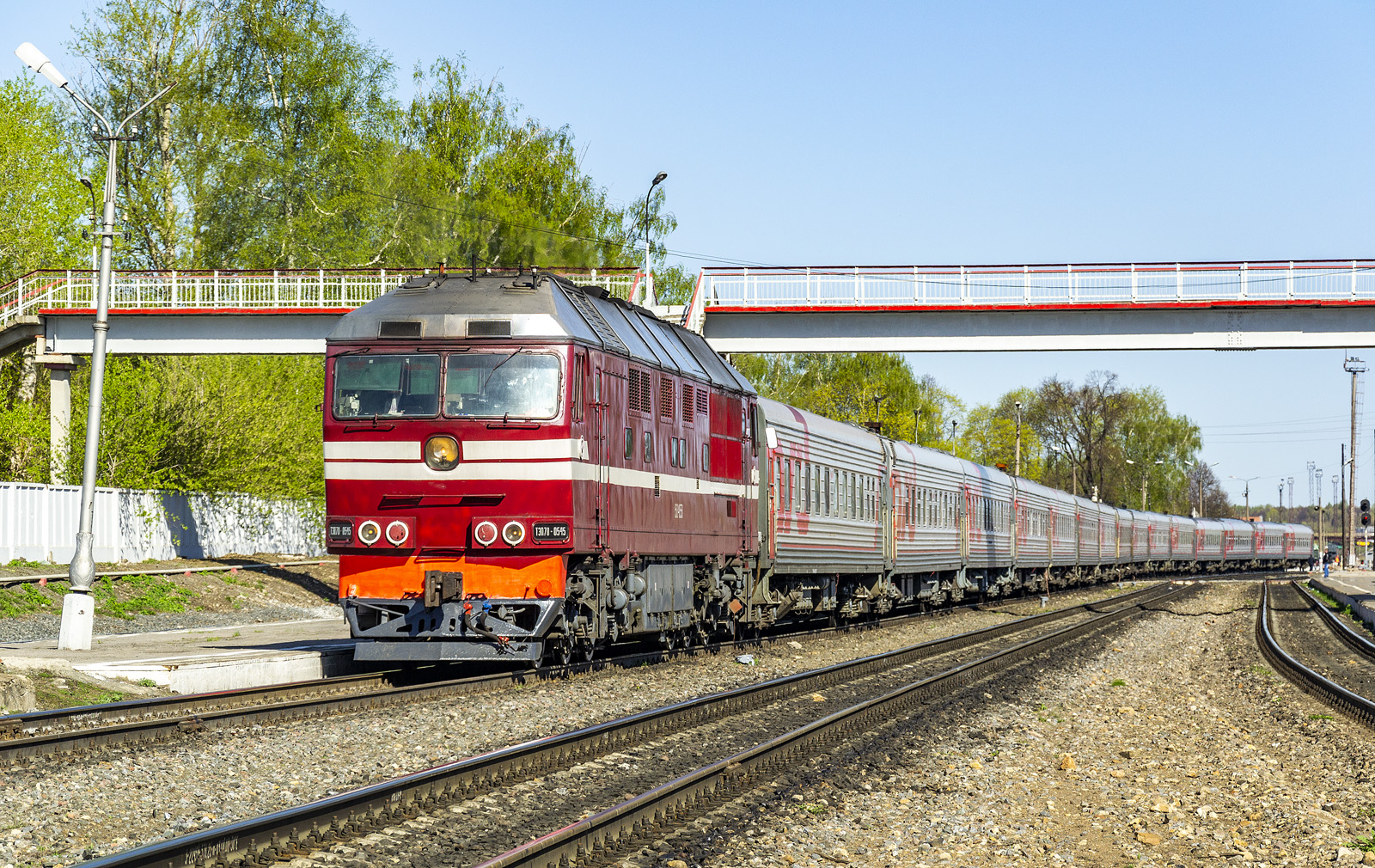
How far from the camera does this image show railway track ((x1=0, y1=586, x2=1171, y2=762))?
408 inches

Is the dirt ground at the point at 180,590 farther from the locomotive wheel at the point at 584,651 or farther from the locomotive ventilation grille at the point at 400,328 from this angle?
the locomotive ventilation grille at the point at 400,328

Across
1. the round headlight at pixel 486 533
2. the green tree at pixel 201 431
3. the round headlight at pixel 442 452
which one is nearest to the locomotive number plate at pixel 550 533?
the round headlight at pixel 486 533

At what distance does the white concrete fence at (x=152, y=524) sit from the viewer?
29.1 meters

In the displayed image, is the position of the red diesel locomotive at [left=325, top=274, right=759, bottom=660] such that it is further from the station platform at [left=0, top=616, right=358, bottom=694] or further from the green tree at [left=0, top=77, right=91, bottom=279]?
the green tree at [left=0, top=77, right=91, bottom=279]

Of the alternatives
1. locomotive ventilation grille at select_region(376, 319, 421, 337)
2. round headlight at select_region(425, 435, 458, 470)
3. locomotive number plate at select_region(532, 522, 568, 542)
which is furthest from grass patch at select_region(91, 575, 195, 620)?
locomotive number plate at select_region(532, 522, 568, 542)

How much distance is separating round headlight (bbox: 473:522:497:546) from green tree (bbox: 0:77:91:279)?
116ft

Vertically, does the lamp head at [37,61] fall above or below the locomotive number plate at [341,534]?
above

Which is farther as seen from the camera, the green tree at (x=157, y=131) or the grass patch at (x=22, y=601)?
the green tree at (x=157, y=131)

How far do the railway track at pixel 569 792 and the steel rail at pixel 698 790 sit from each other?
0.01 meters

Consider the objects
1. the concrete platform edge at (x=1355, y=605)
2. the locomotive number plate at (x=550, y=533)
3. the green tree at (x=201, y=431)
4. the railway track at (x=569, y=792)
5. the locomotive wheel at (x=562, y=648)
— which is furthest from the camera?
the green tree at (x=201, y=431)

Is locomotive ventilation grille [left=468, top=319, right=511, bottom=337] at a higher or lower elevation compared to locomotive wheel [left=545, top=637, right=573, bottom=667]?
higher

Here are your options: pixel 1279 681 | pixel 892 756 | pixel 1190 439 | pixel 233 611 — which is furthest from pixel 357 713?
pixel 1190 439

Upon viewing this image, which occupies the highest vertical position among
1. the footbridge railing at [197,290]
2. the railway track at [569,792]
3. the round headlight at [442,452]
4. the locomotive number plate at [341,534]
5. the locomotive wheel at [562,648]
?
the footbridge railing at [197,290]

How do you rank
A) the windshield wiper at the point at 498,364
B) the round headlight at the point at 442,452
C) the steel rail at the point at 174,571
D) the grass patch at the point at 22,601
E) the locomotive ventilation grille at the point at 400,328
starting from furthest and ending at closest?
the steel rail at the point at 174,571, the grass patch at the point at 22,601, the locomotive ventilation grille at the point at 400,328, the windshield wiper at the point at 498,364, the round headlight at the point at 442,452
